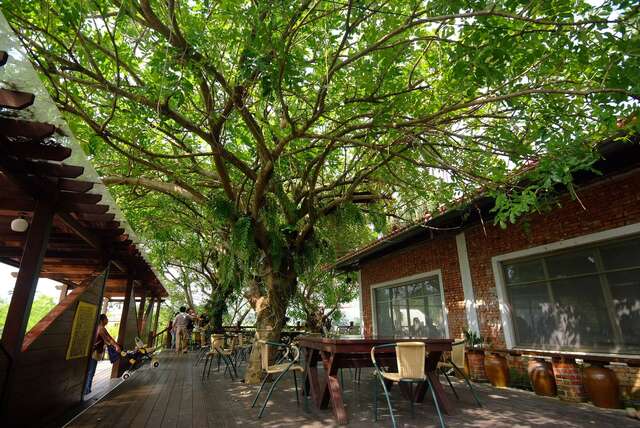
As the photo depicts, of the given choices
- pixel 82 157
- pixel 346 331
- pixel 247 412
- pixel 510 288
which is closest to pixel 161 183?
pixel 82 157

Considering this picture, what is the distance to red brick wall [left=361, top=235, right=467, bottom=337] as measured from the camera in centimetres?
709

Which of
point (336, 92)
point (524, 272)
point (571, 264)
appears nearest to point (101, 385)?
point (336, 92)

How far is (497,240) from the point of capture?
6.41 metres

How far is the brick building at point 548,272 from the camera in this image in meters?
4.57

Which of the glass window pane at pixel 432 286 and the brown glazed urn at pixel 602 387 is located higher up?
the glass window pane at pixel 432 286

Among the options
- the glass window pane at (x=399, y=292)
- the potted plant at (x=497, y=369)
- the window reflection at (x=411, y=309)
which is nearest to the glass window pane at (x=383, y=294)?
the window reflection at (x=411, y=309)

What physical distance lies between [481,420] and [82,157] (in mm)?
4607

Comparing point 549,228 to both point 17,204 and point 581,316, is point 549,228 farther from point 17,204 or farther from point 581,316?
point 17,204

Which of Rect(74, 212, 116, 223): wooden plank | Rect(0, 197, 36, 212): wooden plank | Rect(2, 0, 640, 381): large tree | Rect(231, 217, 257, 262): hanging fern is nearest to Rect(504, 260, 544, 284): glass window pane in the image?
Rect(2, 0, 640, 381): large tree

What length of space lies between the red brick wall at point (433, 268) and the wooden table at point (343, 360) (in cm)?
302

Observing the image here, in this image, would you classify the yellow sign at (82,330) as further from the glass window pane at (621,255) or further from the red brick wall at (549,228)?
the glass window pane at (621,255)

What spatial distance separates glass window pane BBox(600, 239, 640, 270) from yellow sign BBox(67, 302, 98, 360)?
23.0 ft

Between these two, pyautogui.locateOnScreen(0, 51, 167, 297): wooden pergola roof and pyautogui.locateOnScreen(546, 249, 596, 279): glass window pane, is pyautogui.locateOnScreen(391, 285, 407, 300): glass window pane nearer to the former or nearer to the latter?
pyautogui.locateOnScreen(546, 249, 596, 279): glass window pane

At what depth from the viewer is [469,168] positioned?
172 inches
